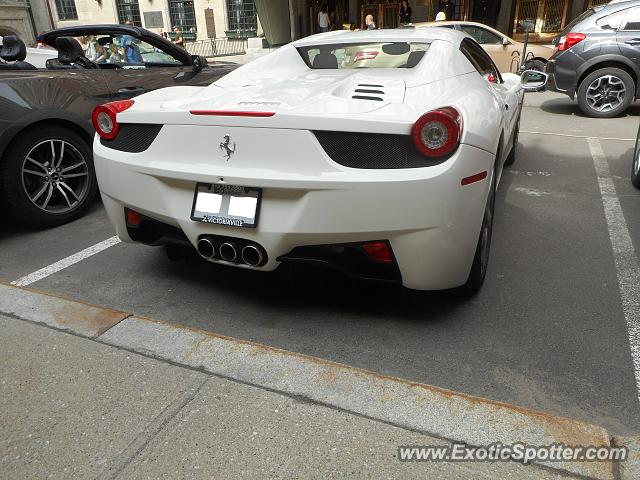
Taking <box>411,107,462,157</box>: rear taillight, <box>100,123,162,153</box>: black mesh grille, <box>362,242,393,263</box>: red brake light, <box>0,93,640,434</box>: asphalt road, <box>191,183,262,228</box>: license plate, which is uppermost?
<box>411,107,462,157</box>: rear taillight

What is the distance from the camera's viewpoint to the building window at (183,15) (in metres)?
Answer: 25.7

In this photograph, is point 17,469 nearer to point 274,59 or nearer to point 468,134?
point 468,134

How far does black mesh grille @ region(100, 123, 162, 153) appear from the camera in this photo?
255cm

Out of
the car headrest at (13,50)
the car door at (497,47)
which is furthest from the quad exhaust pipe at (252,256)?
the car door at (497,47)

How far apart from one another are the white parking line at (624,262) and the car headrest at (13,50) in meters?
5.31

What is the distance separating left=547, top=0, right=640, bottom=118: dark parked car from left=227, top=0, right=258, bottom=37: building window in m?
19.0

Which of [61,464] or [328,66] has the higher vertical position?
[328,66]

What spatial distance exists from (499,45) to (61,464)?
40.2 ft

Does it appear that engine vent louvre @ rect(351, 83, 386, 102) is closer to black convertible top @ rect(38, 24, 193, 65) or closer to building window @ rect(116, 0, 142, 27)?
black convertible top @ rect(38, 24, 193, 65)

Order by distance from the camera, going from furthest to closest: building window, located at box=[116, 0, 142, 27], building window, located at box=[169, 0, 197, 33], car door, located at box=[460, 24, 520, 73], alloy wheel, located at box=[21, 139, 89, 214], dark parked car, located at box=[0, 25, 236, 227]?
building window, located at box=[116, 0, 142, 27] < building window, located at box=[169, 0, 197, 33] < car door, located at box=[460, 24, 520, 73] < alloy wheel, located at box=[21, 139, 89, 214] < dark parked car, located at box=[0, 25, 236, 227]

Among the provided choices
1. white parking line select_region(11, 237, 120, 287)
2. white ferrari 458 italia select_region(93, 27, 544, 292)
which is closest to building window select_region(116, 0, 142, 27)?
white parking line select_region(11, 237, 120, 287)

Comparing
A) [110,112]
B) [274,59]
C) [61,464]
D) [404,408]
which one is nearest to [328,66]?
[274,59]

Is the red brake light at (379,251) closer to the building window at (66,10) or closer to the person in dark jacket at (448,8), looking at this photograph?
the person in dark jacket at (448,8)

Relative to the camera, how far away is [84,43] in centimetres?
677
